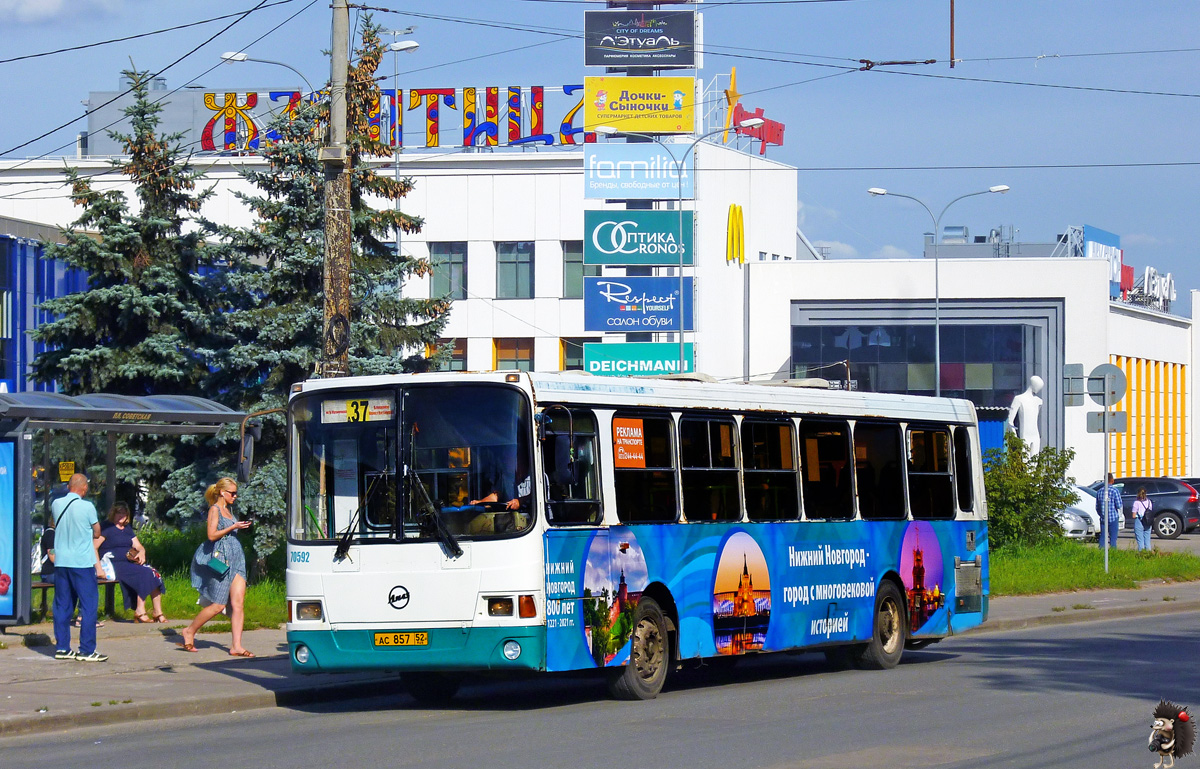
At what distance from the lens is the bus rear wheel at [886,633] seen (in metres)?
15.6

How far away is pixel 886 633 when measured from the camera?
1587cm

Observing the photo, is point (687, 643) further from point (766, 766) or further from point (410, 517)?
point (766, 766)

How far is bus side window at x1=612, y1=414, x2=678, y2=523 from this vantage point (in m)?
12.5

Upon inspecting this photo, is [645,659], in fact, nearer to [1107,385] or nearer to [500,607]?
[500,607]

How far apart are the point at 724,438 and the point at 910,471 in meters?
3.35

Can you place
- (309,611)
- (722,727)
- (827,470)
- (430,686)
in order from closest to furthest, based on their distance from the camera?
(722,727) < (309,611) < (430,686) < (827,470)

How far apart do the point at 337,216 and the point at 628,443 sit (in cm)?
545

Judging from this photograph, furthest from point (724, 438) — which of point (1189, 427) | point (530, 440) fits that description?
point (1189, 427)

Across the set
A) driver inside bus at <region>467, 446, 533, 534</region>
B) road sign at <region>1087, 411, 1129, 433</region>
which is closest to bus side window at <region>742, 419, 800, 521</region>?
driver inside bus at <region>467, 446, 533, 534</region>

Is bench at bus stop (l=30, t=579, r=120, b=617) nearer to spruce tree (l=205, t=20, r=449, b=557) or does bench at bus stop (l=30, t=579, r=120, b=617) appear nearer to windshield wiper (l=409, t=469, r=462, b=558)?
spruce tree (l=205, t=20, r=449, b=557)

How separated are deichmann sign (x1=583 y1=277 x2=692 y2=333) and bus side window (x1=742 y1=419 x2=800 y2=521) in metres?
44.0

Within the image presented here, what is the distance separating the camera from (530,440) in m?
11.6

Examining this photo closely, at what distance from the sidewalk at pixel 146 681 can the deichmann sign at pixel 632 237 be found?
4208 centimetres

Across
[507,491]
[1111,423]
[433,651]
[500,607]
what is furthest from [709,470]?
[1111,423]
